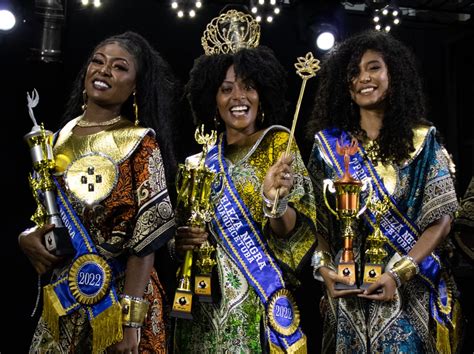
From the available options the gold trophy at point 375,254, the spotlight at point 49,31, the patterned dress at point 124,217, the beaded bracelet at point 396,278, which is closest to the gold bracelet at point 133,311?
the patterned dress at point 124,217

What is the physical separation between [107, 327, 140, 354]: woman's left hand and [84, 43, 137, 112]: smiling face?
99 centimetres

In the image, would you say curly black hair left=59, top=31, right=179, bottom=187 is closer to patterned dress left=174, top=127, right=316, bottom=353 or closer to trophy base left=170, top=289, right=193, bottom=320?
patterned dress left=174, top=127, right=316, bottom=353

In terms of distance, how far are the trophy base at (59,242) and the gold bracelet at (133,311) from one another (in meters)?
0.28

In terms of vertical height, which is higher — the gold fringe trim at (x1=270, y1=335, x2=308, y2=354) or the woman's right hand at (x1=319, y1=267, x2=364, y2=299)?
the woman's right hand at (x1=319, y1=267, x2=364, y2=299)

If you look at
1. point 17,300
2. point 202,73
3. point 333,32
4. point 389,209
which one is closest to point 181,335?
point 389,209

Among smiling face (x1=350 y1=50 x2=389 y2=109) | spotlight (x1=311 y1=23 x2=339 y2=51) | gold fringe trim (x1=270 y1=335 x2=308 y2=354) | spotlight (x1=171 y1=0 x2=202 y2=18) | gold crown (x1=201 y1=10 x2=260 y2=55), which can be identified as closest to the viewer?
Result: gold fringe trim (x1=270 y1=335 x2=308 y2=354)

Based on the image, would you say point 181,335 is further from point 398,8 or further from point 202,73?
point 398,8

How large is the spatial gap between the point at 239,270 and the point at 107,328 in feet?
2.31

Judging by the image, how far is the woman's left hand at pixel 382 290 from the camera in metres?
2.95

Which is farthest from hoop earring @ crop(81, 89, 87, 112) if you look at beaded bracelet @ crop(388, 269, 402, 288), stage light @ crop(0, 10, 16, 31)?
stage light @ crop(0, 10, 16, 31)

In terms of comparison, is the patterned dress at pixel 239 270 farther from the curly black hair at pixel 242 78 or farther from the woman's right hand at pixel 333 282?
the curly black hair at pixel 242 78

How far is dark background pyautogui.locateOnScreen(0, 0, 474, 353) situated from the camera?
4.73m

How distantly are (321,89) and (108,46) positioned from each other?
1126 mm

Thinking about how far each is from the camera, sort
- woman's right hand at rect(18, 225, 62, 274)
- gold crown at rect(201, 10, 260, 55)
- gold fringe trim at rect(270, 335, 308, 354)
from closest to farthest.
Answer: woman's right hand at rect(18, 225, 62, 274) < gold fringe trim at rect(270, 335, 308, 354) < gold crown at rect(201, 10, 260, 55)
